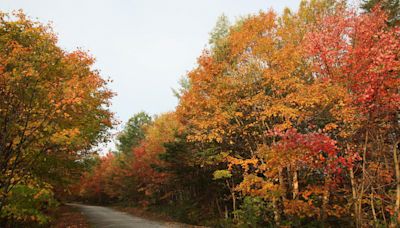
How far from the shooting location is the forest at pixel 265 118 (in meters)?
7.13

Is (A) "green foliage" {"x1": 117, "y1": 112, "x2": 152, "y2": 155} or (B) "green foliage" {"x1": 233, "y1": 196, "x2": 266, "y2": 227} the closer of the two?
(B) "green foliage" {"x1": 233, "y1": 196, "x2": 266, "y2": 227}

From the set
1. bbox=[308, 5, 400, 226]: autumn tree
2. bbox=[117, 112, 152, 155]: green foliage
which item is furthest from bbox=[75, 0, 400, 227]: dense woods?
bbox=[117, 112, 152, 155]: green foliage

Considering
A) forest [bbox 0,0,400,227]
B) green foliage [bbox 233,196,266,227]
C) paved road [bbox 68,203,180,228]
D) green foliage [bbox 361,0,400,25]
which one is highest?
green foliage [bbox 361,0,400,25]

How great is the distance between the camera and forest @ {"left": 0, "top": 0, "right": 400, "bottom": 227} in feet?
23.4

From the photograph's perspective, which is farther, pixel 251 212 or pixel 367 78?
Answer: pixel 251 212

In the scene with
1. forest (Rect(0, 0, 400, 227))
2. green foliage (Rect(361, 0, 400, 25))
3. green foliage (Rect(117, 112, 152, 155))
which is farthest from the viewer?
green foliage (Rect(117, 112, 152, 155))

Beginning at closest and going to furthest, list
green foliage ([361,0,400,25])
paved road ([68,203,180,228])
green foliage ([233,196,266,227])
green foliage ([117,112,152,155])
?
1. green foliage ([233,196,266,227])
2. green foliage ([361,0,400,25])
3. paved road ([68,203,180,228])
4. green foliage ([117,112,152,155])

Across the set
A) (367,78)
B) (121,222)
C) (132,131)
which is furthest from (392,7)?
(132,131)

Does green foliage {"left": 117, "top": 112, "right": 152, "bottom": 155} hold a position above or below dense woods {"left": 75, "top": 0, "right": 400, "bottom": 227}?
above

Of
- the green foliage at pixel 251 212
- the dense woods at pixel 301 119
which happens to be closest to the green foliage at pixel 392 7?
the dense woods at pixel 301 119

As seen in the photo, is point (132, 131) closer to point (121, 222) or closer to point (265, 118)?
point (121, 222)

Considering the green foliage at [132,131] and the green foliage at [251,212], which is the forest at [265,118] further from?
the green foliage at [132,131]

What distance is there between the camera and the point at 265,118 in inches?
558

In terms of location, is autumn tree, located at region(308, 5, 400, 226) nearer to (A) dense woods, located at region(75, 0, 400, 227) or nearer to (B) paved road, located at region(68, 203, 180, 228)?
(A) dense woods, located at region(75, 0, 400, 227)
